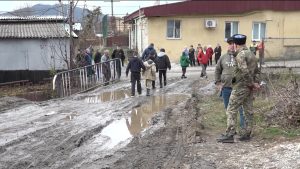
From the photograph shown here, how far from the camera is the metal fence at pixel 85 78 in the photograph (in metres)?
18.5

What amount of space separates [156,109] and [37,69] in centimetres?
1400

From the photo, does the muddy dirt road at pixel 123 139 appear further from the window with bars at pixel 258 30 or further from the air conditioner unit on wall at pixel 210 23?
the window with bars at pixel 258 30

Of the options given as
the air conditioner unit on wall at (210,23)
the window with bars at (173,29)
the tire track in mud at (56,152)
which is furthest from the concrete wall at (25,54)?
the tire track in mud at (56,152)

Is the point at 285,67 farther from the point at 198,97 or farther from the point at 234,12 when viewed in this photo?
the point at 234,12

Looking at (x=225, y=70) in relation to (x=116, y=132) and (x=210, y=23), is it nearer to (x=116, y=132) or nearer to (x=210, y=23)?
(x=116, y=132)

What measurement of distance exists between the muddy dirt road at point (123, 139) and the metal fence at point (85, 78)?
82.0 inches

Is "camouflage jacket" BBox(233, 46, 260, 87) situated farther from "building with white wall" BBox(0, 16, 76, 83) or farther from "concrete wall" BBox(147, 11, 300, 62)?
"concrete wall" BBox(147, 11, 300, 62)

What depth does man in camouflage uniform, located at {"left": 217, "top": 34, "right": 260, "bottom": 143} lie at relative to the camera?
8.59 metres

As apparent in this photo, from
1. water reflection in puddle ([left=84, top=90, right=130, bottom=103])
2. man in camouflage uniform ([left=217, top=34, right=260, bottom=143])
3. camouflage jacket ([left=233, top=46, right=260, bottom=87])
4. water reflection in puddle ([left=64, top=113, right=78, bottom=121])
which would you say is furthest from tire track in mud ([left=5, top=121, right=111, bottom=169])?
water reflection in puddle ([left=84, top=90, right=130, bottom=103])

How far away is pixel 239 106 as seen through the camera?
28.7 ft

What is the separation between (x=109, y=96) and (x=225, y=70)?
825cm

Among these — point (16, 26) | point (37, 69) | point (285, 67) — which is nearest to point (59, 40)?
point (37, 69)

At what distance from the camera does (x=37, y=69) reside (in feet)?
86.6

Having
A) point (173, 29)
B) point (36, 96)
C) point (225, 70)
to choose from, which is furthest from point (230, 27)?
point (225, 70)
